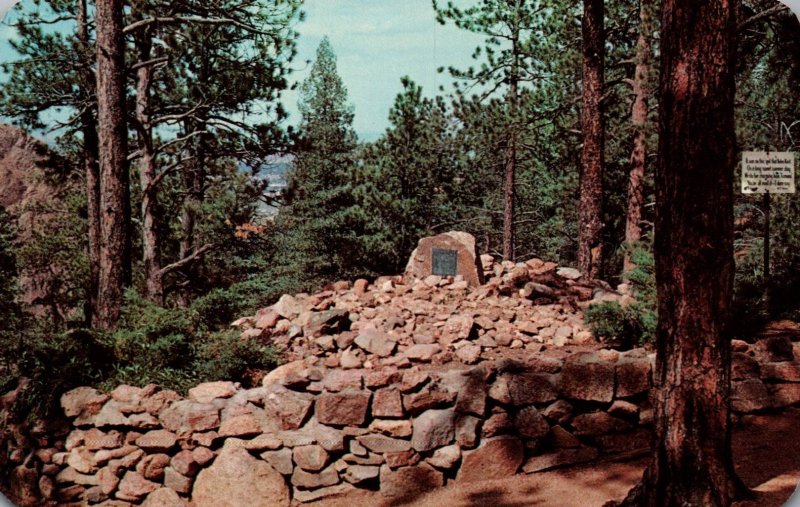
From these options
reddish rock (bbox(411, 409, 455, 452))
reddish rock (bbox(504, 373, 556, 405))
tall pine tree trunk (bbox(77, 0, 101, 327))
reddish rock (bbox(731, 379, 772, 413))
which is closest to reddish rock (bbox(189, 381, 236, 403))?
reddish rock (bbox(411, 409, 455, 452))

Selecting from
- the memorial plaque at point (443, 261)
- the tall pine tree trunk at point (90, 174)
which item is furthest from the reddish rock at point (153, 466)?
the memorial plaque at point (443, 261)

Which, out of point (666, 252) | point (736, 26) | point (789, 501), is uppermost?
point (736, 26)

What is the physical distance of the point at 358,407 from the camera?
4.77 meters

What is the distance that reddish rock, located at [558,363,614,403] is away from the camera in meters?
4.95

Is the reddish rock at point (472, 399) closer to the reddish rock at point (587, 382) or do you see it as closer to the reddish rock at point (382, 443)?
the reddish rock at point (382, 443)

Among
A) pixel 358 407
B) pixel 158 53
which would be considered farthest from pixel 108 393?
pixel 158 53

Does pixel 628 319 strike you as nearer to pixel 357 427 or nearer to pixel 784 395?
pixel 784 395

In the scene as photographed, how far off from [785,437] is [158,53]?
6407 millimetres

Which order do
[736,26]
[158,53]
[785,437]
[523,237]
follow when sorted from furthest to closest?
1. [523,237]
2. [158,53]
3. [785,437]
4. [736,26]

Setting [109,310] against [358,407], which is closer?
[358,407]

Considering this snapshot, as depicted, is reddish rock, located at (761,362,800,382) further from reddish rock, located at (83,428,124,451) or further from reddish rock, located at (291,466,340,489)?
reddish rock, located at (83,428,124,451)

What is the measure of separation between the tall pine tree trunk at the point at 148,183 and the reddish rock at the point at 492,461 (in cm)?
299

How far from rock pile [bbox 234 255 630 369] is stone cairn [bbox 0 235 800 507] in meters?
0.16

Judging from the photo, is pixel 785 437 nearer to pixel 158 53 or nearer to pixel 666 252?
pixel 666 252
